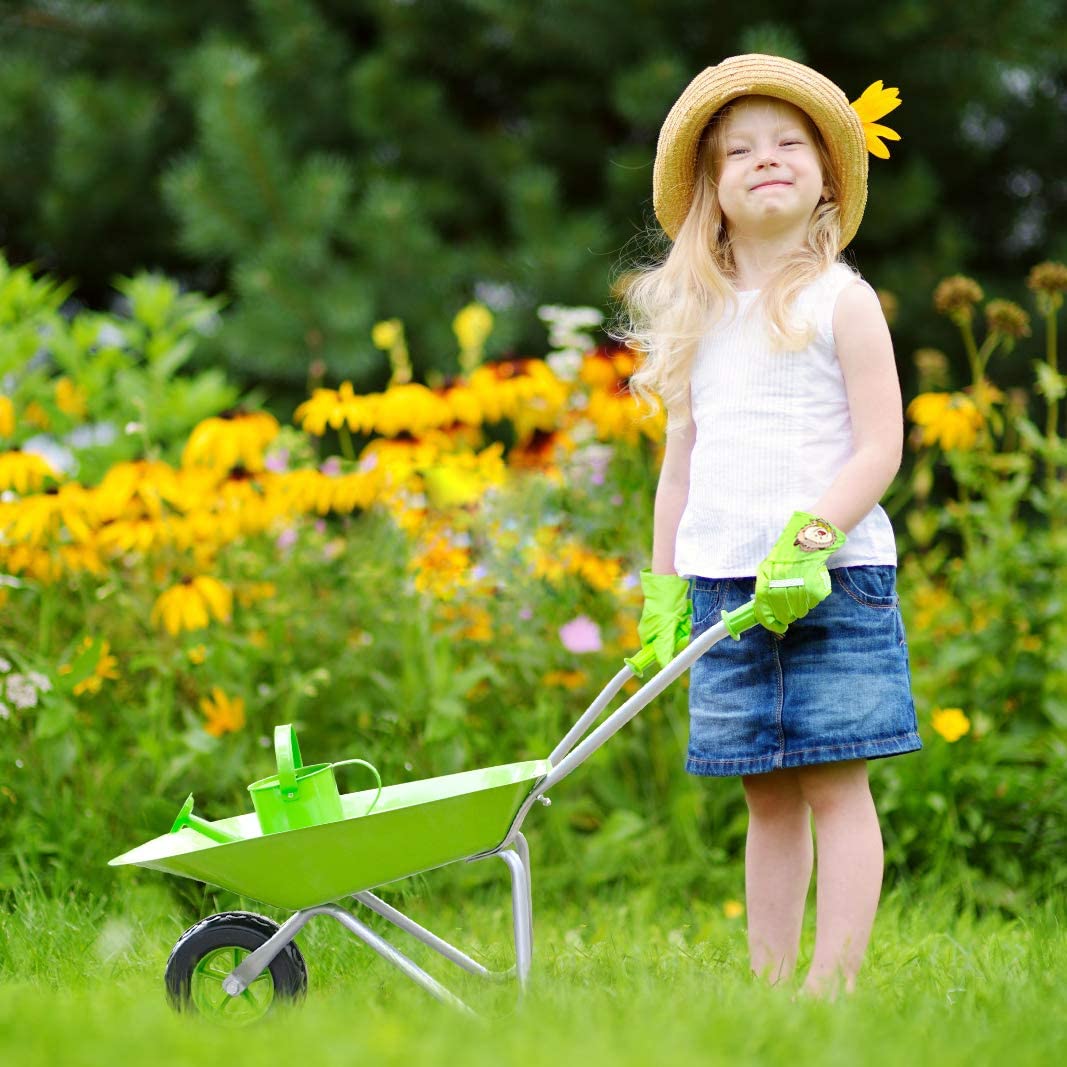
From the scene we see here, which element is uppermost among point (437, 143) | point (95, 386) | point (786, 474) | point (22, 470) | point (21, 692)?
point (437, 143)

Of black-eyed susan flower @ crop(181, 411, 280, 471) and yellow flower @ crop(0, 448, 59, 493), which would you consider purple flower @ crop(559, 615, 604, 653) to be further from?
yellow flower @ crop(0, 448, 59, 493)

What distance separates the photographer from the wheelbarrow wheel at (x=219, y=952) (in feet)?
6.41

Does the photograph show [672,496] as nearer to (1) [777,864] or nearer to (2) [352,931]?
(1) [777,864]

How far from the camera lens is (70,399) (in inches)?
136

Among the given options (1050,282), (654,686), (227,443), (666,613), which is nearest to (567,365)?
(227,443)

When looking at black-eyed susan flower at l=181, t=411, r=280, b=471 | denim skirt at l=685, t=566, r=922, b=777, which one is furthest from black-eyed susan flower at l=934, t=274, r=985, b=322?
black-eyed susan flower at l=181, t=411, r=280, b=471

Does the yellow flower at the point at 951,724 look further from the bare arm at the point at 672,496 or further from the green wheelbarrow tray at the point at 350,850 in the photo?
the green wheelbarrow tray at the point at 350,850

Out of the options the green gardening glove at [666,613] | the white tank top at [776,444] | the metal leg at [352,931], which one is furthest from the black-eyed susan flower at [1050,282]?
the metal leg at [352,931]

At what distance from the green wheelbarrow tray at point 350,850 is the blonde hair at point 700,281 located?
2.35ft

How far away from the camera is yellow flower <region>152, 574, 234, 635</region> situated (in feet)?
9.11

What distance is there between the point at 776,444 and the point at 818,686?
370mm

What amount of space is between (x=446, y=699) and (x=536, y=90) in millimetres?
3702

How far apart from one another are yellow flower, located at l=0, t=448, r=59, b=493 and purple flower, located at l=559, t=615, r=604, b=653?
3.69 feet

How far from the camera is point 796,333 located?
2162 mm
